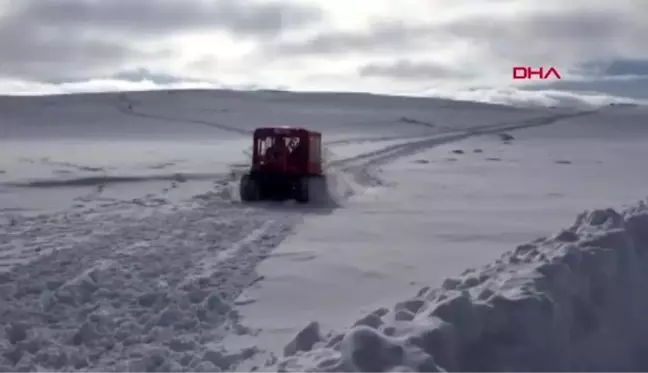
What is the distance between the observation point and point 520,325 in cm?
525

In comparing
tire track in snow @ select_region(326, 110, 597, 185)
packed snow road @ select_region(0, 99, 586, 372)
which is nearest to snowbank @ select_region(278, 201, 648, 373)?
packed snow road @ select_region(0, 99, 586, 372)

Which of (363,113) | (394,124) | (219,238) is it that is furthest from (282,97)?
(219,238)

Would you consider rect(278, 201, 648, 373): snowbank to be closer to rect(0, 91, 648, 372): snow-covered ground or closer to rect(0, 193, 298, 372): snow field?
rect(0, 91, 648, 372): snow-covered ground

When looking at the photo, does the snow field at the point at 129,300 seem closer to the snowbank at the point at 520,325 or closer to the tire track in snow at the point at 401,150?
the snowbank at the point at 520,325

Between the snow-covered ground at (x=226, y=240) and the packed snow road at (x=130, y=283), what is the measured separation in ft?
0.07

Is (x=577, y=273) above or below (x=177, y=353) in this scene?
above

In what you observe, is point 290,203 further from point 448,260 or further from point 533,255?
point 533,255

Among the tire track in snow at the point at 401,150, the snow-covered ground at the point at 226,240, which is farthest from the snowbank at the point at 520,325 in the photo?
the tire track in snow at the point at 401,150

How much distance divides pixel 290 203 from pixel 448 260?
572 centimetres

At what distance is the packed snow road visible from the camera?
5891 millimetres

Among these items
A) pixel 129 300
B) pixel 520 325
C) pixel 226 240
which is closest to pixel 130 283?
pixel 129 300

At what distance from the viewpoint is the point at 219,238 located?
10.4 m

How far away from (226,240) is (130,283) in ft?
8.88

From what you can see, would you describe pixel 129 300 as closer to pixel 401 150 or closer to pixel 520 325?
pixel 520 325
